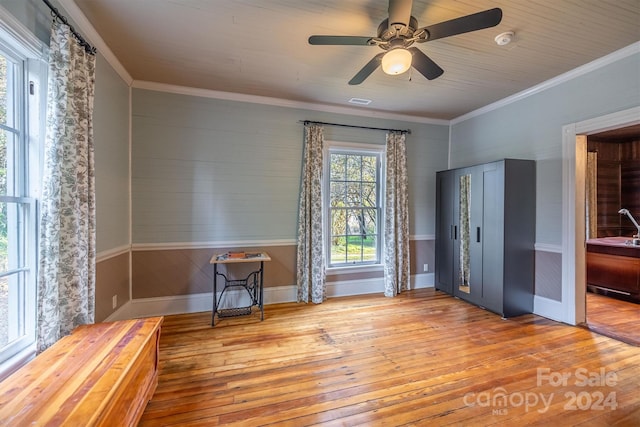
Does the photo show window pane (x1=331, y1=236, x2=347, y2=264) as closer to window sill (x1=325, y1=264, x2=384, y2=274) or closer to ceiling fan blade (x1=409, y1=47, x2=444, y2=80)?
window sill (x1=325, y1=264, x2=384, y2=274)

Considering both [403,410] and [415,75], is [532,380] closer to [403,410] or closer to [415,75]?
[403,410]

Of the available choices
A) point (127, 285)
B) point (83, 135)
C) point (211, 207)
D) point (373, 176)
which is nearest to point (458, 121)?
point (373, 176)

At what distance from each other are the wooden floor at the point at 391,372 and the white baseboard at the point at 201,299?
15 centimetres

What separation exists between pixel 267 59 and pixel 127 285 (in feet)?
9.55

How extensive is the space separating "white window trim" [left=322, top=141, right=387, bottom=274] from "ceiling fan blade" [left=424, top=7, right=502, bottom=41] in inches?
87.8

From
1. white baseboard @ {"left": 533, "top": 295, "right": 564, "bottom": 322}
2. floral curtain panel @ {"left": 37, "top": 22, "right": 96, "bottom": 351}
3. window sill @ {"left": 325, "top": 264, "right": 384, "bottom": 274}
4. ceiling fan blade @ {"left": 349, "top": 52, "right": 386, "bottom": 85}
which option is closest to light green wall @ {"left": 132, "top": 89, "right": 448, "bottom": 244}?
window sill @ {"left": 325, "top": 264, "right": 384, "bottom": 274}

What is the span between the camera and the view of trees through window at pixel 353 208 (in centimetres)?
417

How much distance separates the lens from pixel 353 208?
4250 millimetres

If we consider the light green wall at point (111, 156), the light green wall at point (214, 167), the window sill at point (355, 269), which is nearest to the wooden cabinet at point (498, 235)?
the window sill at point (355, 269)

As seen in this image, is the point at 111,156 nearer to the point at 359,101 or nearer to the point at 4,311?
the point at 4,311

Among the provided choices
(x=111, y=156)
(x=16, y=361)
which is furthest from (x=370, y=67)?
(x=16, y=361)

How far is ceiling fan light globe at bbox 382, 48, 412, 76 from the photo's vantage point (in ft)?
6.40

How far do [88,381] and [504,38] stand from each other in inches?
145

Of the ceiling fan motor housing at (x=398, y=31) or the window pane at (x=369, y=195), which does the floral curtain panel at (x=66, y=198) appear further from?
the window pane at (x=369, y=195)
